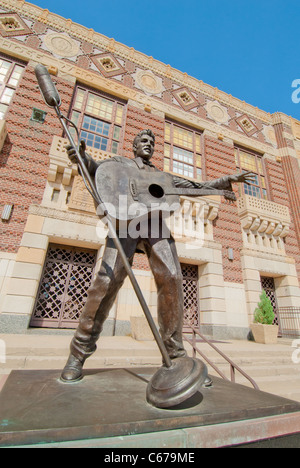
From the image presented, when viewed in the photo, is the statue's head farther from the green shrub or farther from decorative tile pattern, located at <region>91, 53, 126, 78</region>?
decorative tile pattern, located at <region>91, 53, 126, 78</region>

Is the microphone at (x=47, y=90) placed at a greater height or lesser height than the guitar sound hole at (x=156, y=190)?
greater

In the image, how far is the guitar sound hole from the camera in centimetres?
245

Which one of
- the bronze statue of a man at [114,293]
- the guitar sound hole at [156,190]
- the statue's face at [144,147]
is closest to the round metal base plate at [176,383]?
the bronze statue of a man at [114,293]

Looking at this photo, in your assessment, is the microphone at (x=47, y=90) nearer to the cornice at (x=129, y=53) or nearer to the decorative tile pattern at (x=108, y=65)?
the decorative tile pattern at (x=108, y=65)

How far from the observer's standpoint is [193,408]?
4.90 feet

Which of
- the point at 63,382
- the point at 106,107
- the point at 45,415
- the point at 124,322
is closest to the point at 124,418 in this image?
the point at 45,415

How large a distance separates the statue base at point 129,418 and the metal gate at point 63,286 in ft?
19.8

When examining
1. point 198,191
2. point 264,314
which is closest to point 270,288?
point 264,314

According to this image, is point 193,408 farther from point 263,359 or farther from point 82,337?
point 263,359

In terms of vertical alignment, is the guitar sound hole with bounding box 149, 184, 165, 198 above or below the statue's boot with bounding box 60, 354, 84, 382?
above

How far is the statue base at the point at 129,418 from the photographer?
117 cm

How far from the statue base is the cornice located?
49.7 ft

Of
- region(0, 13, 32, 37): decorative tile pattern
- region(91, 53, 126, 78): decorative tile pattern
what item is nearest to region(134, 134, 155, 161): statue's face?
region(91, 53, 126, 78): decorative tile pattern
